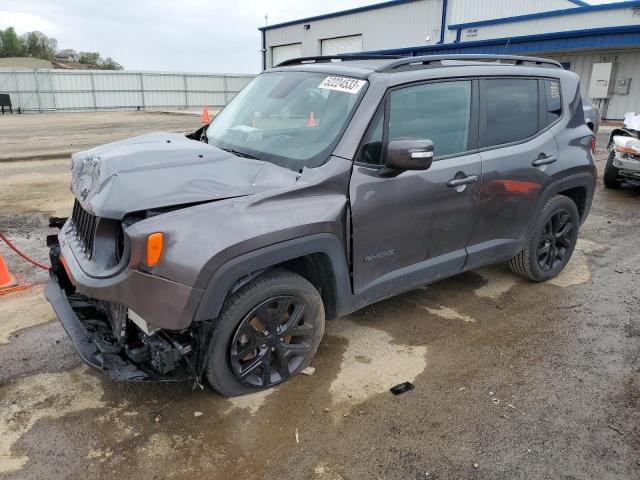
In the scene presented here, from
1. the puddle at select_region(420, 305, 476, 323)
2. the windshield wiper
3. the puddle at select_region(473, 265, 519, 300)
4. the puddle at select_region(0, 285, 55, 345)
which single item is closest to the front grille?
the windshield wiper

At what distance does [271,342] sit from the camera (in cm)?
302

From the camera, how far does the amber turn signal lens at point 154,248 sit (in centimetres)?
245

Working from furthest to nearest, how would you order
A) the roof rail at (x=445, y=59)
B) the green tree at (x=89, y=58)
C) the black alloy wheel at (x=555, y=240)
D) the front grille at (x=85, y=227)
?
the green tree at (x=89, y=58), the black alloy wheel at (x=555, y=240), the roof rail at (x=445, y=59), the front grille at (x=85, y=227)

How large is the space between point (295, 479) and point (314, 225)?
51.4 inches

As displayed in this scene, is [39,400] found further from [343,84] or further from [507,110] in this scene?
[507,110]

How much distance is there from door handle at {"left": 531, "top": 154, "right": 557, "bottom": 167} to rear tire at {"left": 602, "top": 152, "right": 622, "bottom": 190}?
539cm

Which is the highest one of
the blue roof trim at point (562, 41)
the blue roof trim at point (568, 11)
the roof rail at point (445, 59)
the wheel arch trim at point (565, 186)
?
the blue roof trim at point (568, 11)

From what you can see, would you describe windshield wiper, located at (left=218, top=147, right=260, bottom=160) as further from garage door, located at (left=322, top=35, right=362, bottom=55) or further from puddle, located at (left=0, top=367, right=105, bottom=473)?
garage door, located at (left=322, top=35, right=362, bottom=55)

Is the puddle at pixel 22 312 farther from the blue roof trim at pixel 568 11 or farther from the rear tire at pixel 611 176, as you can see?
the blue roof trim at pixel 568 11

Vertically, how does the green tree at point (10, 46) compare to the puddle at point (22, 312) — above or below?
above

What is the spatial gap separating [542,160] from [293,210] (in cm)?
242

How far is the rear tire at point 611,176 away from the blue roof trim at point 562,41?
29.0 feet

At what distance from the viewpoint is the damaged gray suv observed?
2.59 metres

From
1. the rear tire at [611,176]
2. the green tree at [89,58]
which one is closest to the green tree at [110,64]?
the green tree at [89,58]
